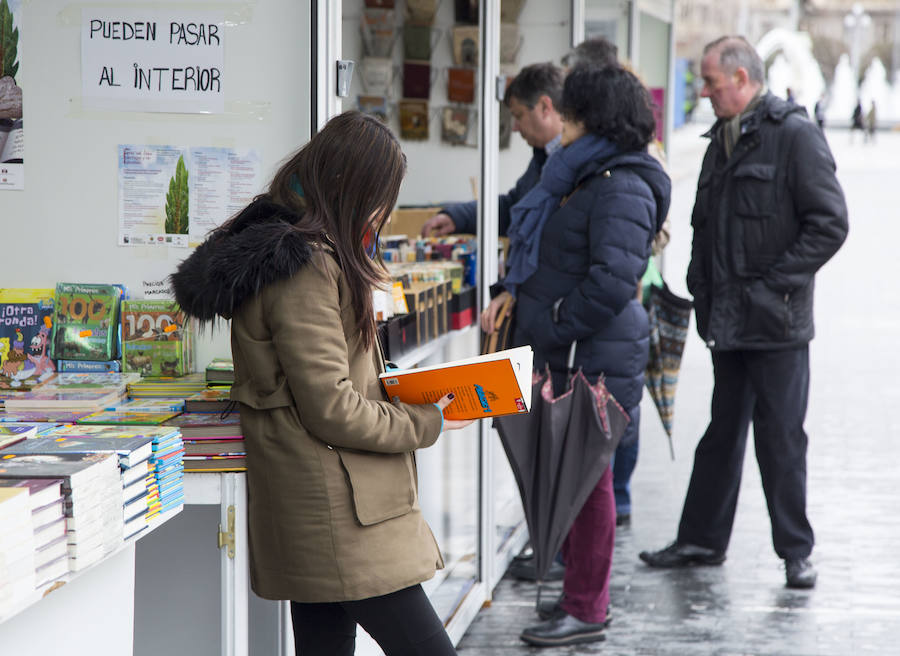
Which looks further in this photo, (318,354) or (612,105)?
(612,105)

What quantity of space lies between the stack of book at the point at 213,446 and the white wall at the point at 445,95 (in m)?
2.70

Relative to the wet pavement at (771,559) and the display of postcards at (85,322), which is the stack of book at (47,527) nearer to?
the display of postcards at (85,322)

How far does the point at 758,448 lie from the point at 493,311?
120 cm

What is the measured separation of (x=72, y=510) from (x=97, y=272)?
1069mm

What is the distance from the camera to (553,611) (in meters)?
3.91

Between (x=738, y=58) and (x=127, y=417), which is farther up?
(x=738, y=58)

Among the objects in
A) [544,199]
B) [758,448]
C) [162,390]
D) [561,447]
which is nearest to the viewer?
[162,390]

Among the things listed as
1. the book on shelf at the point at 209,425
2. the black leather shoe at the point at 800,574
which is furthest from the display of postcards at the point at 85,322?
the black leather shoe at the point at 800,574

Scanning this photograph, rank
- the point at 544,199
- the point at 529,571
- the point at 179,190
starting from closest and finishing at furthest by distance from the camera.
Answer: the point at 179,190 → the point at 544,199 → the point at 529,571

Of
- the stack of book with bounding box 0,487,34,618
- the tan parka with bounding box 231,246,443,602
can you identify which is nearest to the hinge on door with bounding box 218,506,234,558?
the tan parka with bounding box 231,246,443,602

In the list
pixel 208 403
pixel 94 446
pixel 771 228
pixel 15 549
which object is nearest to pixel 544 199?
pixel 771 228

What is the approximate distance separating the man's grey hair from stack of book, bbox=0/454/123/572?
2.95m

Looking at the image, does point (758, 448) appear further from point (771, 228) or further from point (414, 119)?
point (414, 119)

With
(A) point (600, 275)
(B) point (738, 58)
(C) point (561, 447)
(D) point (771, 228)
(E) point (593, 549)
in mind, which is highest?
(B) point (738, 58)
